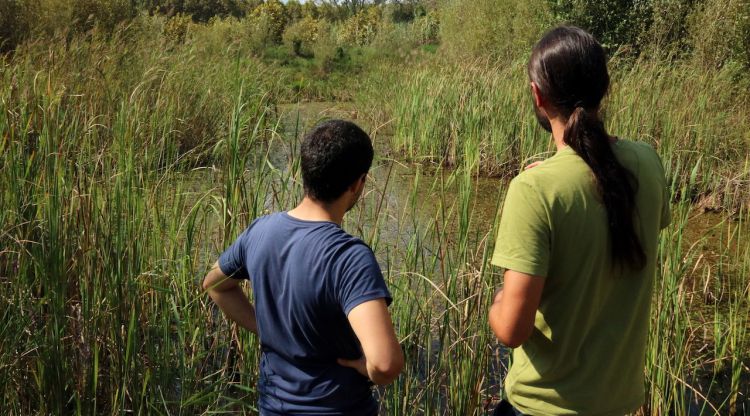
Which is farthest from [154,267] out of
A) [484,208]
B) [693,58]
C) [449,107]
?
[693,58]

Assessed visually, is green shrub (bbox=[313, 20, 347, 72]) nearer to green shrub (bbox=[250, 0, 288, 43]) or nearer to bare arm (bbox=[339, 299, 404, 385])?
green shrub (bbox=[250, 0, 288, 43])

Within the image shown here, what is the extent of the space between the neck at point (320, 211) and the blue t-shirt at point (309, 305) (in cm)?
2

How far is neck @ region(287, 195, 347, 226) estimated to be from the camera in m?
1.45

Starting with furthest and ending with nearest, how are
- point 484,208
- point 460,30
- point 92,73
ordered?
point 460,30 < point 484,208 < point 92,73

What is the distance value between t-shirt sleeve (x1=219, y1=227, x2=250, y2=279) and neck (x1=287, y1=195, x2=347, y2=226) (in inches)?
6.8

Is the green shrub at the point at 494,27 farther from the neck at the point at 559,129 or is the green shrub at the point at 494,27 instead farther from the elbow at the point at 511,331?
the elbow at the point at 511,331

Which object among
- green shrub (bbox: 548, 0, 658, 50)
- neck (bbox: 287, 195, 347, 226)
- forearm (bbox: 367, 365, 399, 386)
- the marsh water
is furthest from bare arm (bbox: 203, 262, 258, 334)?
green shrub (bbox: 548, 0, 658, 50)

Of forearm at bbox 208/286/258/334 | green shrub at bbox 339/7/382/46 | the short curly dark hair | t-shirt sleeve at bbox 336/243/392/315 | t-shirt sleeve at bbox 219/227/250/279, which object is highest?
the short curly dark hair

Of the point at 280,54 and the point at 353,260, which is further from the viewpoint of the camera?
the point at 280,54

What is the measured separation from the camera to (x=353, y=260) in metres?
1.36

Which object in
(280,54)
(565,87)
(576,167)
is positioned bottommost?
(280,54)

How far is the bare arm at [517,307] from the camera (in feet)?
4.32

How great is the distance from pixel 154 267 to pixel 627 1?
1026cm

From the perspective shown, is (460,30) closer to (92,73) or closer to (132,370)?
(92,73)
